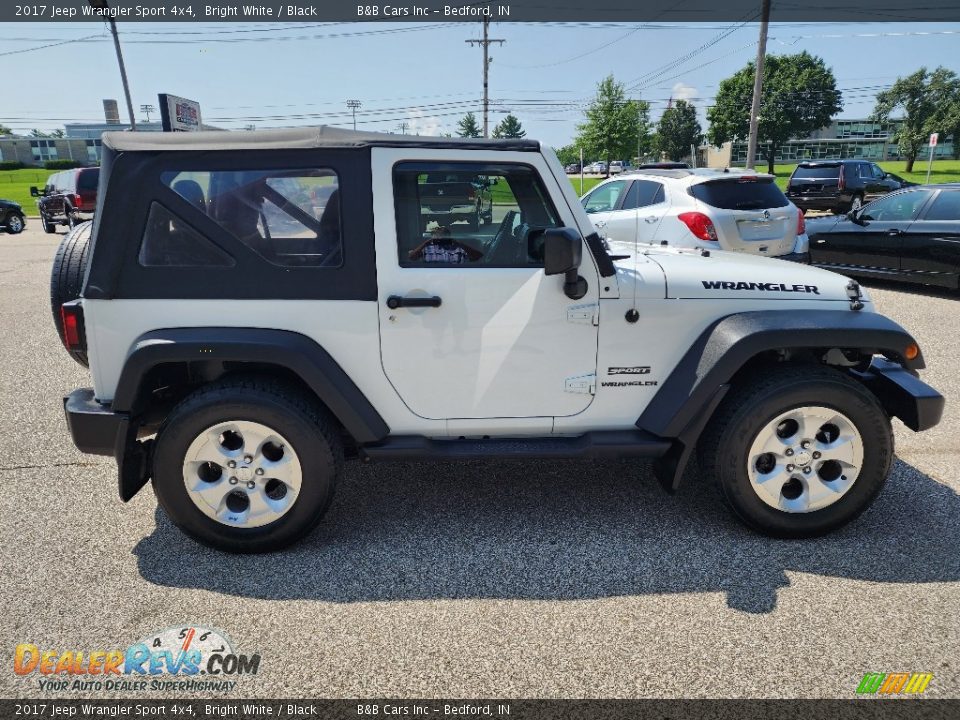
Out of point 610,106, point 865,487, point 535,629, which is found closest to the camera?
point 535,629

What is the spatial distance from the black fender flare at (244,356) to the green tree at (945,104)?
79596 mm

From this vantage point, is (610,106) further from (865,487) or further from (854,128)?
(854,128)

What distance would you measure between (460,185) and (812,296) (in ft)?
5.88

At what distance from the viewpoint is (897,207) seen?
892cm

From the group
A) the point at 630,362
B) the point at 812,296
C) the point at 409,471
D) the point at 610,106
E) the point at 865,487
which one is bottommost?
the point at 409,471

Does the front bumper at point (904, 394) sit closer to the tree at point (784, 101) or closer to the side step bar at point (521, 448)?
the side step bar at point (521, 448)

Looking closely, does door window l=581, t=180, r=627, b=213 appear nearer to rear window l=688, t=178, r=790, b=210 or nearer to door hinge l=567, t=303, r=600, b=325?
rear window l=688, t=178, r=790, b=210

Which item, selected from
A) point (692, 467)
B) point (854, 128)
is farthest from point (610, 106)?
point (854, 128)

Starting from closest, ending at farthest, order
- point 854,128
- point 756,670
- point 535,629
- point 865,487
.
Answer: point 756,670
point 535,629
point 865,487
point 854,128

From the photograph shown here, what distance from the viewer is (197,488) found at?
2.94 m

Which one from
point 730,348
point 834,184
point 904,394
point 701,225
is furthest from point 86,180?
point 834,184

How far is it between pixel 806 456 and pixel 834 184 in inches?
782

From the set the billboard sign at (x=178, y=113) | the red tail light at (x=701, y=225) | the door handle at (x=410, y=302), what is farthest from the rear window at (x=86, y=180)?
the door handle at (x=410, y=302)

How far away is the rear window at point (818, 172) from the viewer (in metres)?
19.6
